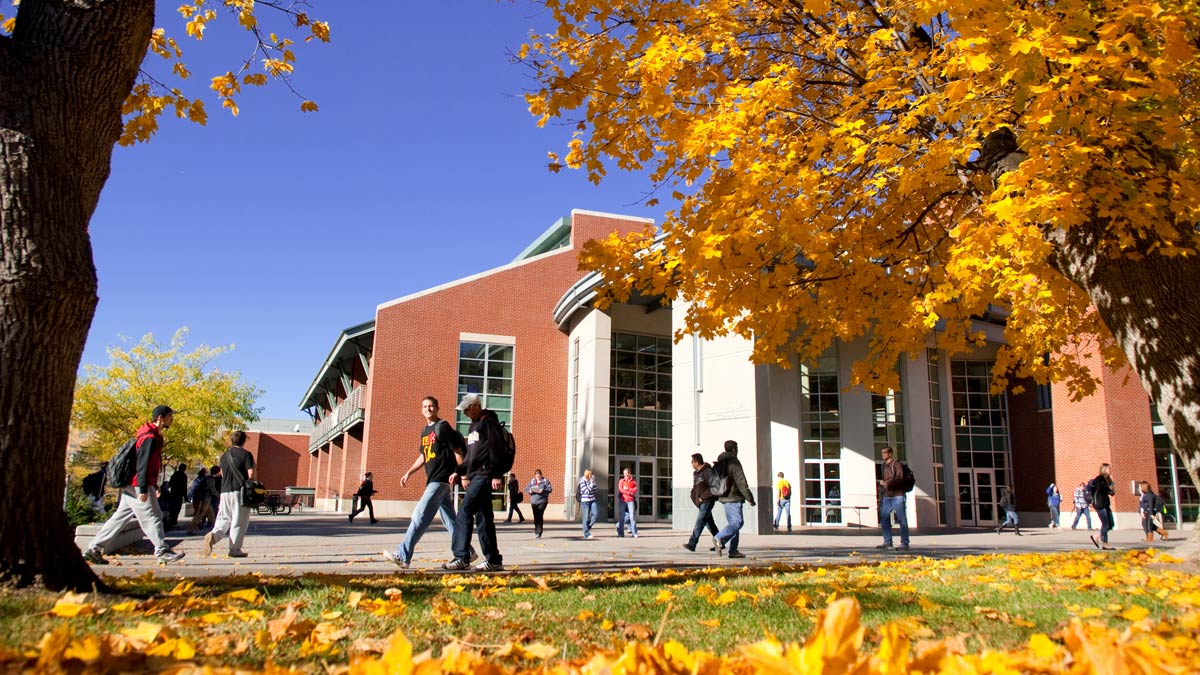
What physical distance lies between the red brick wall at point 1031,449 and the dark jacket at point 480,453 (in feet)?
98.3

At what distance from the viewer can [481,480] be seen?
7910 millimetres

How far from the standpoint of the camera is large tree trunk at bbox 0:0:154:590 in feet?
13.0

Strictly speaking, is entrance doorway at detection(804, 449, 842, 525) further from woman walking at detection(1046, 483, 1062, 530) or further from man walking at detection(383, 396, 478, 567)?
man walking at detection(383, 396, 478, 567)

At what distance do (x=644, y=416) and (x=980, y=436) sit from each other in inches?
541

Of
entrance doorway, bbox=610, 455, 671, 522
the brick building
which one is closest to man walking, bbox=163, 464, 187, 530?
the brick building

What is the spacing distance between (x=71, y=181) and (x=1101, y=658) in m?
5.06

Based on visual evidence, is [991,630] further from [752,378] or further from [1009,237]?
[752,378]

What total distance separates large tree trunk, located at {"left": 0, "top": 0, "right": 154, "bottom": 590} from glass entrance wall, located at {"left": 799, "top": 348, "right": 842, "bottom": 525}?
23.0 meters

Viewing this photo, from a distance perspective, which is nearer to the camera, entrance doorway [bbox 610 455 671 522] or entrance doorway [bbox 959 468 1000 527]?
entrance doorway [bbox 610 455 671 522]

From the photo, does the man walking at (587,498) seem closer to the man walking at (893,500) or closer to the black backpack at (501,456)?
the man walking at (893,500)

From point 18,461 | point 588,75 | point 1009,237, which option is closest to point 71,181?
point 18,461

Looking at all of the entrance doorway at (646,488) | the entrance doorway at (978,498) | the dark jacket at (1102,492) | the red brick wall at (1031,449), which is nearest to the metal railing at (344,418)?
the entrance doorway at (646,488)

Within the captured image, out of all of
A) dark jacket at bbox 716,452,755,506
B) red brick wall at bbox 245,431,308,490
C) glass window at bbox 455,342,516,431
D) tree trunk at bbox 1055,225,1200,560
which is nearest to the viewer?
tree trunk at bbox 1055,225,1200,560

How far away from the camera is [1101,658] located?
1.25 meters
